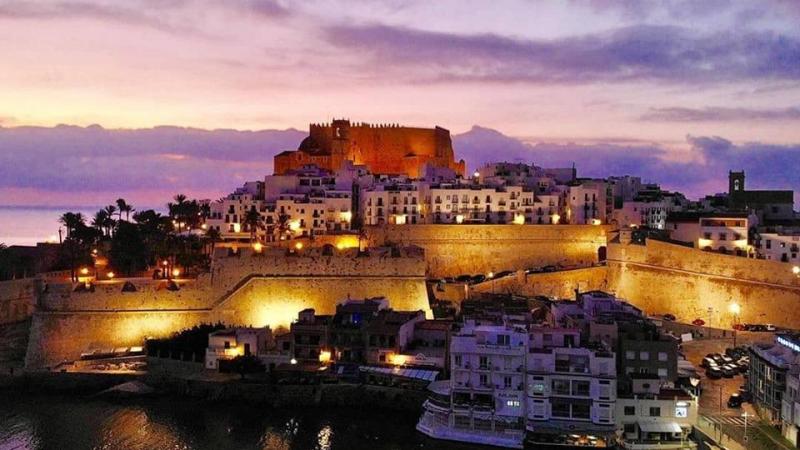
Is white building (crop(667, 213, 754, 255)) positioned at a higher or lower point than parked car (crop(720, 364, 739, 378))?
higher

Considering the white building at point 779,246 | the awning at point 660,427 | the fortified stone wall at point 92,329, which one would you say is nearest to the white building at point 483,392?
the awning at point 660,427

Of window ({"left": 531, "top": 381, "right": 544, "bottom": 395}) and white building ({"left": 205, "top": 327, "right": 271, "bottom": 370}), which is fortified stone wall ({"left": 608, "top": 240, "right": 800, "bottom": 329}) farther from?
white building ({"left": 205, "top": 327, "right": 271, "bottom": 370})

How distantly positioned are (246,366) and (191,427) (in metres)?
4.19

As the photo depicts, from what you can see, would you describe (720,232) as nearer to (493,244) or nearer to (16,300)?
(493,244)

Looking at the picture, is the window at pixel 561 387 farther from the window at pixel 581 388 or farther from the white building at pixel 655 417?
the white building at pixel 655 417

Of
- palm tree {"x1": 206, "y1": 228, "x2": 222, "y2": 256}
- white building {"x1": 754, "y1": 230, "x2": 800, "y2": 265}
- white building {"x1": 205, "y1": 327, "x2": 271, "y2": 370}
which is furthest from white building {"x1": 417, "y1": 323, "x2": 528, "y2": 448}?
palm tree {"x1": 206, "y1": 228, "x2": 222, "y2": 256}

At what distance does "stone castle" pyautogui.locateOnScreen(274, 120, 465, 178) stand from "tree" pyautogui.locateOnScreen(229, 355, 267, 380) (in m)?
24.8

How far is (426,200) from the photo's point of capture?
49.1 metres

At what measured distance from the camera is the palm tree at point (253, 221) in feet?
150

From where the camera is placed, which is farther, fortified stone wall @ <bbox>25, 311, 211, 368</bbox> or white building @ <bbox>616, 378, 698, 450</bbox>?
fortified stone wall @ <bbox>25, 311, 211, 368</bbox>

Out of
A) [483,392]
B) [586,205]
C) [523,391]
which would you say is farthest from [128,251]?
[586,205]

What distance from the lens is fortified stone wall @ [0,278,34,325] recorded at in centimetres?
3762

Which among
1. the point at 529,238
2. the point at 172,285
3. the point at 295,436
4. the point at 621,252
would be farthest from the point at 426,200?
the point at 295,436

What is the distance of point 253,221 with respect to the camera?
45.6 meters
